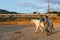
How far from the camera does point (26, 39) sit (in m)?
16.4

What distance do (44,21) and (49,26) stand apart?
67 cm

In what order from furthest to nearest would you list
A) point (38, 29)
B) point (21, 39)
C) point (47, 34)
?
point (38, 29) → point (47, 34) → point (21, 39)

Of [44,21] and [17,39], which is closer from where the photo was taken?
[17,39]

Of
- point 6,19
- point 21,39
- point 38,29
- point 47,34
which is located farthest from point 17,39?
point 6,19

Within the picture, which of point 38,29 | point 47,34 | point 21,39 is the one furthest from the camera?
point 38,29

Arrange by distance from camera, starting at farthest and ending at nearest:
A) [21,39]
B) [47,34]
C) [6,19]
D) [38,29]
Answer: [6,19]
[38,29]
[47,34]
[21,39]

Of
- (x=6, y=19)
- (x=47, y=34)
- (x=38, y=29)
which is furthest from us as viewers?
(x=6, y=19)

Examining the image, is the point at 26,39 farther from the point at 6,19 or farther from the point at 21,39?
the point at 6,19

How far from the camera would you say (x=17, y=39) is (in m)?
16.4

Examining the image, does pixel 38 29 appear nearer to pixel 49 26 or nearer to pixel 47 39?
pixel 49 26

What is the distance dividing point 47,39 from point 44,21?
12.9 feet

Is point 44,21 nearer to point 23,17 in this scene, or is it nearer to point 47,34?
point 47,34

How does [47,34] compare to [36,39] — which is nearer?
[36,39]

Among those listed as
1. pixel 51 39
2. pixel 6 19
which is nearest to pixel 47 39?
pixel 51 39
